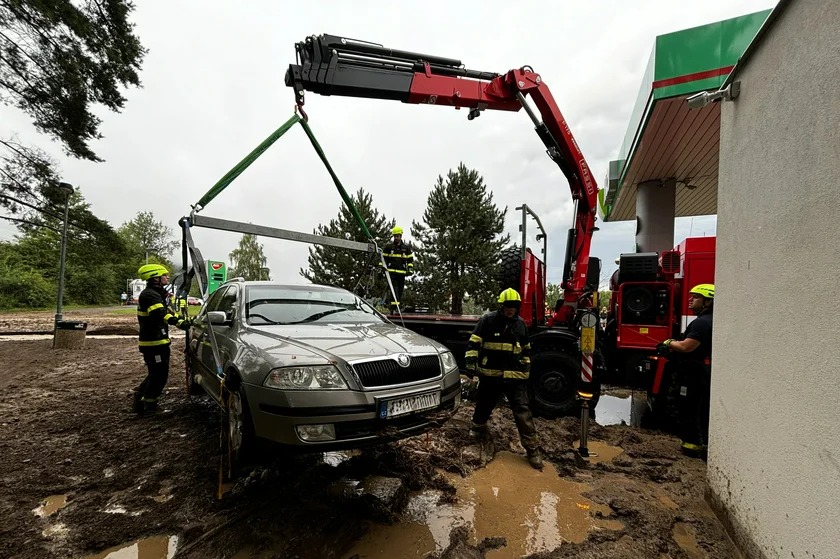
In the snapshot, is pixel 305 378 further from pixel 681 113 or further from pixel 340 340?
pixel 681 113

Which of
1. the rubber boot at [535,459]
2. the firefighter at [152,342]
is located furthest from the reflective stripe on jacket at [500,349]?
the firefighter at [152,342]

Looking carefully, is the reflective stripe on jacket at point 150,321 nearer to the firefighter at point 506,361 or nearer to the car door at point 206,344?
the car door at point 206,344

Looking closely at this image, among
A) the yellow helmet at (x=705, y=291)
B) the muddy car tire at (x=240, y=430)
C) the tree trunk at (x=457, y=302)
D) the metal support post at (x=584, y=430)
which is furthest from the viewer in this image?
the tree trunk at (x=457, y=302)

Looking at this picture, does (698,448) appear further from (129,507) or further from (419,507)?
(129,507)

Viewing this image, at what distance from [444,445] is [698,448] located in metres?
2.57

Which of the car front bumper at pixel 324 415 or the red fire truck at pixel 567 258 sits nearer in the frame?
the car front bumper at pixel 324 415

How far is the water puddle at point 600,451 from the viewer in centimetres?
401

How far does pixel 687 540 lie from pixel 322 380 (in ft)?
8.69

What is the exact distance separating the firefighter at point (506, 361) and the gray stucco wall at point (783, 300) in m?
1.54

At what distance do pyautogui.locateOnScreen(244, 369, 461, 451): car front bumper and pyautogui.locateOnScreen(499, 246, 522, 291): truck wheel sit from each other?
3.14 m

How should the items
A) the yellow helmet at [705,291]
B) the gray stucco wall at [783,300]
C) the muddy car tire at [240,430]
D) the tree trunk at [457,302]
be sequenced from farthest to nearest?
the tree trunk at [457,302]
the yellow helmet at [705,291]
the muddy car tire at [240,430]
the gray stucco wall at [783,300]

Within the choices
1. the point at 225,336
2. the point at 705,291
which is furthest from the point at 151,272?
the point at 705,291

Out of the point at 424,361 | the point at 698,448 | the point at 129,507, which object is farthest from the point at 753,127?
the point at 129,507

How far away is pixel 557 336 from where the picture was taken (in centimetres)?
533
